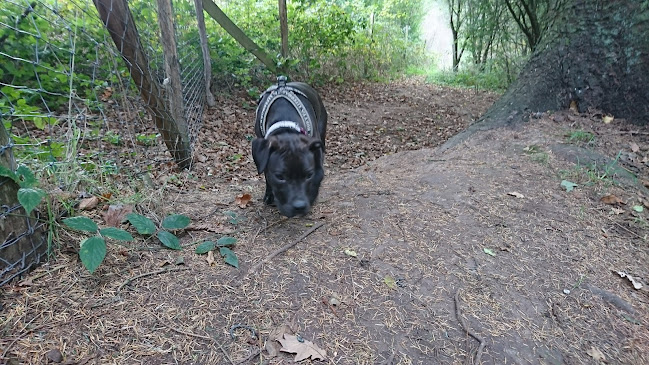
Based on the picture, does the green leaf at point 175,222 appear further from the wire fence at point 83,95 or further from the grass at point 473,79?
the grass at point 473,79

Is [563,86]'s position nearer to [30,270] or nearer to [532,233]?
[532,233]

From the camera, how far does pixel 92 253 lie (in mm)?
1755

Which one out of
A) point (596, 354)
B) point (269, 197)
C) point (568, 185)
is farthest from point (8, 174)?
point (568, 185)

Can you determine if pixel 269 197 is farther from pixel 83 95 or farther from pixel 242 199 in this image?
pixel 83 95

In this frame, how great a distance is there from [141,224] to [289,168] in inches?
41.9

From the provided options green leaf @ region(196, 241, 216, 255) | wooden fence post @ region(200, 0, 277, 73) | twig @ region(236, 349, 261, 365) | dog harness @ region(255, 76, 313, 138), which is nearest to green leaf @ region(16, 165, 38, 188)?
green leaf @ region(196, 241, 216, 255)

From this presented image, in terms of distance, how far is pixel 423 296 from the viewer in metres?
2.07

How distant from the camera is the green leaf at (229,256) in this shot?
214 cm

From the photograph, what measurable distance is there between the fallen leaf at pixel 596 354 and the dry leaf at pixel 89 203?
9.83ft

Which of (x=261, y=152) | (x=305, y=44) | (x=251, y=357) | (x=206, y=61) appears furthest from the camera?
(x=305, y=44)

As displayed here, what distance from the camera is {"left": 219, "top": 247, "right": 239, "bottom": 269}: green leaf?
2137 mm

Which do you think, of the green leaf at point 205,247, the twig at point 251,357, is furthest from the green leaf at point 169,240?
the twig at point 251,357

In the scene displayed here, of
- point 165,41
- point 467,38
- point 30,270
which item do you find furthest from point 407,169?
point 467,38

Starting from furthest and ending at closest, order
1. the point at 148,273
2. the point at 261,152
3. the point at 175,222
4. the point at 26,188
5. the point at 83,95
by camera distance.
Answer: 1. the point at 83,95
2. the point at 261,152
3. the point at 175,222
4. the point at 148,273
5. the point at 26,188
